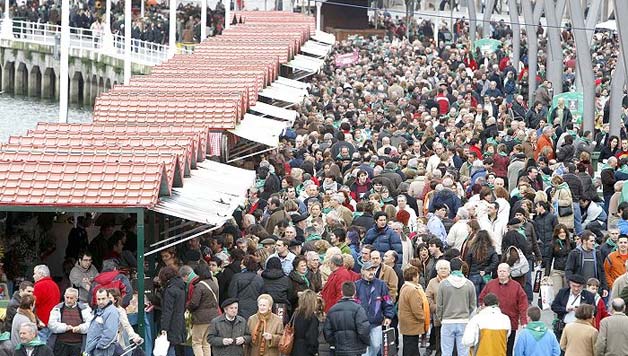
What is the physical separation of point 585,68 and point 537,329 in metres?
22.8

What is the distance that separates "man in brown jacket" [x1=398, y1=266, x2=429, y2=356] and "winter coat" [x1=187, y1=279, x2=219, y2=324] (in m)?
1.80

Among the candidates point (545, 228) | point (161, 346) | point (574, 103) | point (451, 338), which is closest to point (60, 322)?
point (161, 346)

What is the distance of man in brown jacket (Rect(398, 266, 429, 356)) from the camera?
1953 cm

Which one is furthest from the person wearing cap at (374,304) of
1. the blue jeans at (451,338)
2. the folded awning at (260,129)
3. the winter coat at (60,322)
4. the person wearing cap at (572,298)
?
the folded awning at (260,129)

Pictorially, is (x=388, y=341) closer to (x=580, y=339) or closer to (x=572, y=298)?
(x=572, y=298)

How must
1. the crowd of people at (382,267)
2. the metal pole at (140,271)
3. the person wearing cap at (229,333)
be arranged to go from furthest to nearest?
the metal pole at (140,271), the person wearing cap at (229,333), the crowd of people at (382,267)

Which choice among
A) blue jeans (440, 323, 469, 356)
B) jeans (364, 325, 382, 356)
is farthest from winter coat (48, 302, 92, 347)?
blue jeans (440, 323, 469, 356)

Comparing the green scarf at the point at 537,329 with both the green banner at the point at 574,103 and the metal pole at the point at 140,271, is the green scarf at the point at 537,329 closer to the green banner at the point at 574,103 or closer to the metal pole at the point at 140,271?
the metal pole at the point at 140,271

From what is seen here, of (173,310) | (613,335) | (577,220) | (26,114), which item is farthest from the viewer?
(26,114)

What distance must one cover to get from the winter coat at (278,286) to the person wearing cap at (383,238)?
193 cm

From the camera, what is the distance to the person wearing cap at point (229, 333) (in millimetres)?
18453

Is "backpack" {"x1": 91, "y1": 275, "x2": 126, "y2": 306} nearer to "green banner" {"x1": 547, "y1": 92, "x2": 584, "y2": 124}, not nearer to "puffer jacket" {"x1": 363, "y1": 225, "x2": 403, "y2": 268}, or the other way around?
"puffer jacket" {"x1": 363, "y1": 225, "x2": 403, "y2": 268}

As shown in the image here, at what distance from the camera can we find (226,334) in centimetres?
1850

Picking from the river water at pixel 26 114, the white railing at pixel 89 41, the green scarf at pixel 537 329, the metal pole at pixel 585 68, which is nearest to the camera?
the green scarf at pixel 537 329
